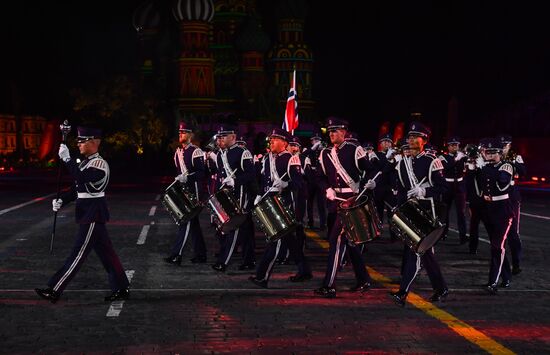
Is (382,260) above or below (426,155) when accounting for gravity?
A: below

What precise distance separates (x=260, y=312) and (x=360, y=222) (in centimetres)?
164

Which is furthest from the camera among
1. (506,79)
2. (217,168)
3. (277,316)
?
(506,79)

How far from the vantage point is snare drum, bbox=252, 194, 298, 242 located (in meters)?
11.1

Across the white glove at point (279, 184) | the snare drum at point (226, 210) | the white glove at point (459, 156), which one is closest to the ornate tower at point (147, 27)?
the white glove at point (459, 156)

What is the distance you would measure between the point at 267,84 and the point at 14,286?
7850 cm

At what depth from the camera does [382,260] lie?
14109 millimetres

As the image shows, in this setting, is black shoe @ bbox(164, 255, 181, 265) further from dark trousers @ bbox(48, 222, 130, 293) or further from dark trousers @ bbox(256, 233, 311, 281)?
dark trousers @ bbox(48, 222, 130, 293)

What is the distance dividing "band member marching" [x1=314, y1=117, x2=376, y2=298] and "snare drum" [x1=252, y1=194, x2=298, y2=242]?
58 centimetres

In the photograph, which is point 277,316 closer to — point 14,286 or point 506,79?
point 14,286

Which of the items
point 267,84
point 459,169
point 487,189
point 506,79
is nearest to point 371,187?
point 487,189

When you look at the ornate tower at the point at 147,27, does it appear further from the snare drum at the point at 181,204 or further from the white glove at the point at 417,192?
the white glove at the point at 417,192

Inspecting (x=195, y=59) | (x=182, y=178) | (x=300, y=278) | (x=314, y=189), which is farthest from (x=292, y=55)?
(x=300, y=278)

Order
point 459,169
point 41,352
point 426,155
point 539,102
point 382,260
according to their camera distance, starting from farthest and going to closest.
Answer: point 539,102, point 459,169, point 382,260, point 426,155, point 41,352

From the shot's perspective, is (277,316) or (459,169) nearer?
(277,316)
